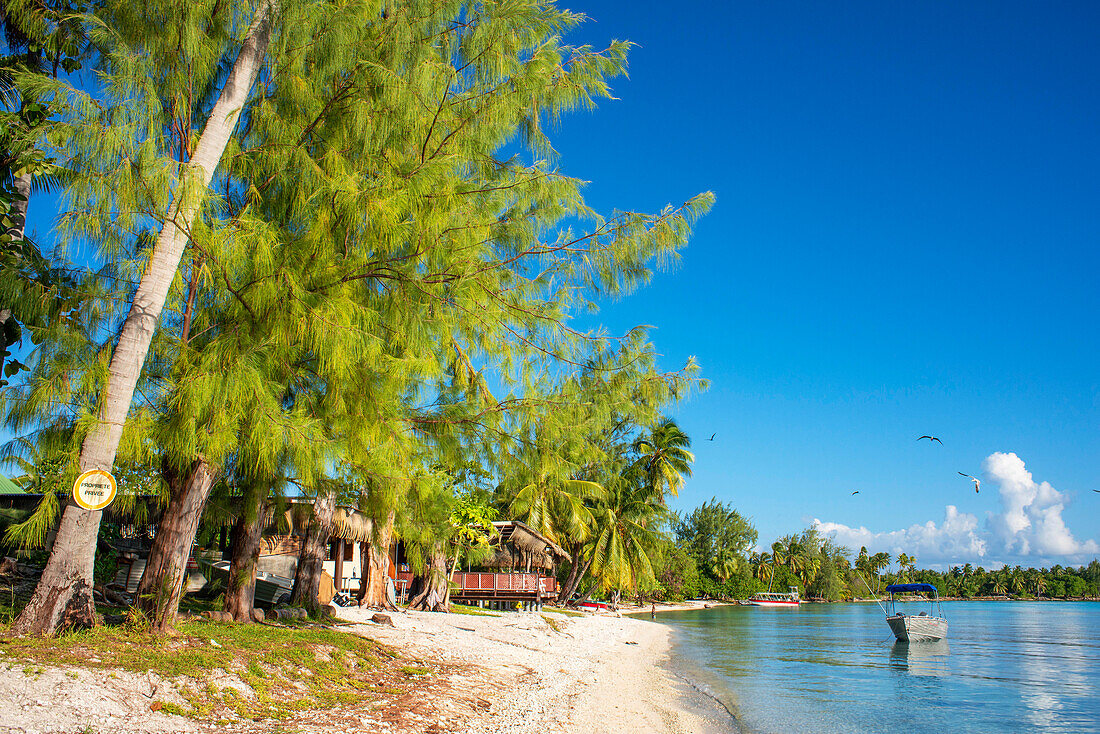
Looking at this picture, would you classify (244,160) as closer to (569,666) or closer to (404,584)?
(569,666)

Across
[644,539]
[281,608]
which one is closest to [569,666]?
[281,608]

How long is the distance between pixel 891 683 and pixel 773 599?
5635 centimetres

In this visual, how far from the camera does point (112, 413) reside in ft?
17.6

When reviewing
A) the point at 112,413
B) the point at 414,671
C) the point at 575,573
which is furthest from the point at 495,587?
the point at 112,413

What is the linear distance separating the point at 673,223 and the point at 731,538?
206ft

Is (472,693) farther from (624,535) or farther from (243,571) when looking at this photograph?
(624,535)

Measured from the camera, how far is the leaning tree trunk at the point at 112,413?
16.8 feet

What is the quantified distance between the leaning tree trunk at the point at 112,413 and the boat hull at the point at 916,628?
2424 cm

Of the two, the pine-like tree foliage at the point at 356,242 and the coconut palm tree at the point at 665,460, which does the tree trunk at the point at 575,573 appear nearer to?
the coconut palm tree at the point at 665,460

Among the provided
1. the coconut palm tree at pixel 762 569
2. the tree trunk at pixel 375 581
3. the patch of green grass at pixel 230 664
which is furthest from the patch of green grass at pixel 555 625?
the coconut palm tree at pixel 762 569

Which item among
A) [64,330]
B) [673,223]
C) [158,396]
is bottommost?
[158,396]

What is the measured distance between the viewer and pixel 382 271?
6.12 metres

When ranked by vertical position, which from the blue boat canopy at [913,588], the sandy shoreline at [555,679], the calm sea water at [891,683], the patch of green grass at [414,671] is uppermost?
the blue boat canopy at [913,588]

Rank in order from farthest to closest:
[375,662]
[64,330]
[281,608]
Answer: [281,608]
[375,662]
[64,330]
